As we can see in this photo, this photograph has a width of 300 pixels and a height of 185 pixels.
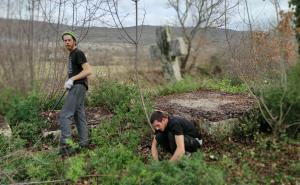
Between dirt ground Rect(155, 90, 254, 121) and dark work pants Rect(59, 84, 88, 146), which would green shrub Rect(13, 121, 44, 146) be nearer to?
dark work pants Rect(59, 84, 88, 146)

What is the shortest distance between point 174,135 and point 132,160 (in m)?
0.64

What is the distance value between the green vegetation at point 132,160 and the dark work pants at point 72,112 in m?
0.43

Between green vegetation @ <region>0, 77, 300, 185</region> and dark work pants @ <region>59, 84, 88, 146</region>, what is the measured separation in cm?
43

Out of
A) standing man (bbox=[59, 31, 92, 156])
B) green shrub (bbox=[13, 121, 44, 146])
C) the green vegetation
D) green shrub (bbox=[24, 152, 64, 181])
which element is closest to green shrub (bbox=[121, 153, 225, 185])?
the green vegetation

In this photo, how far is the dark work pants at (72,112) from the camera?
7.10 metres

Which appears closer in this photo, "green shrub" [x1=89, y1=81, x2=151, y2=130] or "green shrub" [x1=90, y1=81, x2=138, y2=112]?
"green shrub" [x1=89, y1=81, x2=151, y2=130]

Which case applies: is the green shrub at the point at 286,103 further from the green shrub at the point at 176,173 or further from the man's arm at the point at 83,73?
the man's arm at the point at 83,73

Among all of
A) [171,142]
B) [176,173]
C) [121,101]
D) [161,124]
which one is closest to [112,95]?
[121,101]

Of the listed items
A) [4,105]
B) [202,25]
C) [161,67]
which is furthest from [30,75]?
[202,25]

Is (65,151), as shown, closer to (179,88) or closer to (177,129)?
(177,129)

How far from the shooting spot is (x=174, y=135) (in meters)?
6.00

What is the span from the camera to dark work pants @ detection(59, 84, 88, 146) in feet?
23.3

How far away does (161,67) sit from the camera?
24188mm

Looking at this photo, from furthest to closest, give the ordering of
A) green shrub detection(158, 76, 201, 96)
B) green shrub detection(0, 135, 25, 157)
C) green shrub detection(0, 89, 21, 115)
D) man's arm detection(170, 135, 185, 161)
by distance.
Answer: green shrub detection(158, 76, 201, 96) → green shrub detection(0, 89, 21, 115) → green shrub detection(0, 135, 25, 157) → man's arm detection(170, 135, 185, 161)
